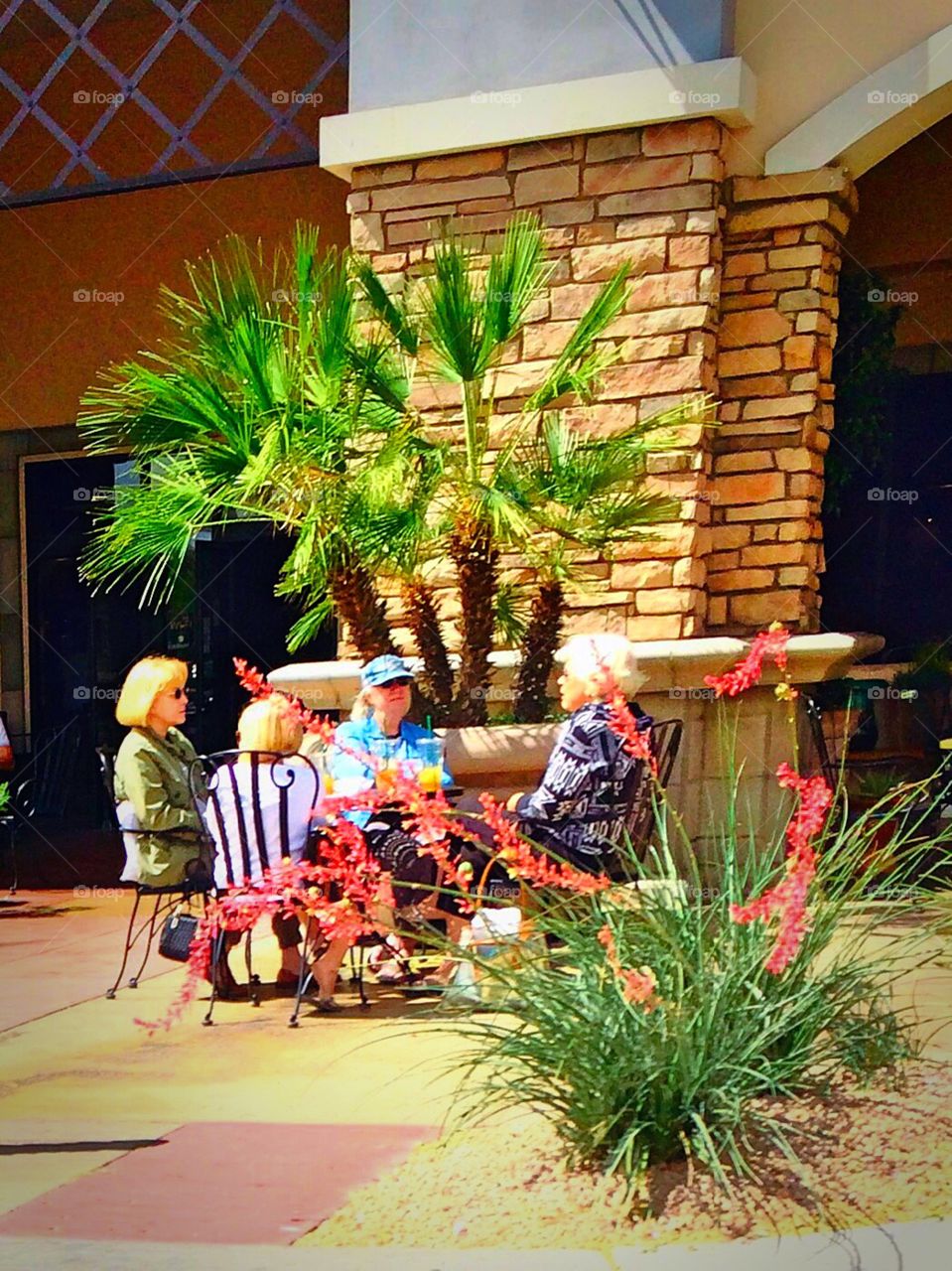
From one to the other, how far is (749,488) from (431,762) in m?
2.42

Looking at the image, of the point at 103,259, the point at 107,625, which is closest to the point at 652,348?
the point at 103,259

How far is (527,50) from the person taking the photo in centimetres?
764

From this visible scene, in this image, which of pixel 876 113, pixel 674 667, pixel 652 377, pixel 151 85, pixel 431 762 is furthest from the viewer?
pixel 151 85

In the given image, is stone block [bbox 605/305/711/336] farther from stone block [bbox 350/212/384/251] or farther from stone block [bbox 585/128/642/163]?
stone block [bbox 350/212/384/251]

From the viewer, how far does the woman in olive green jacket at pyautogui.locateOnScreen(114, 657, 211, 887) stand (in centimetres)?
605

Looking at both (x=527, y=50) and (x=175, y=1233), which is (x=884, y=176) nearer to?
(x=527, y=50)

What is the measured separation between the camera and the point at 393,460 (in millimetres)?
6539

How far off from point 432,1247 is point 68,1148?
1.26 metres

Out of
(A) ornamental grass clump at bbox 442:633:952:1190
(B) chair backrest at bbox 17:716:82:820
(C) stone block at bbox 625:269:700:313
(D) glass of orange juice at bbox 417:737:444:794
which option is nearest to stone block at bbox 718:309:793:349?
(C) stone block at bbox 625:269:700:313

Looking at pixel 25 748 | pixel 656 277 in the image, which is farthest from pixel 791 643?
pixel 25 748

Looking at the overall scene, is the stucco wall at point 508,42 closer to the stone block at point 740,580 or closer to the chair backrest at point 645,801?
the stone block at point 740,580

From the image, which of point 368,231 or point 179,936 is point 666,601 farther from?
point 179,936

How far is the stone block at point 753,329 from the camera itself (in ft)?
24.9

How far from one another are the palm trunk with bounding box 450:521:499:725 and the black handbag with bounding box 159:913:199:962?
1.65m
